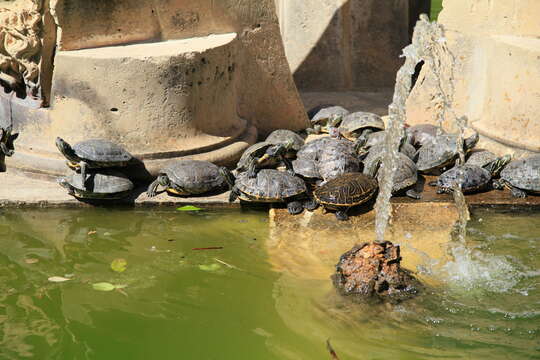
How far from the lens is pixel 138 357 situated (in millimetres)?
3986

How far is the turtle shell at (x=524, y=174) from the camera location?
6.16m

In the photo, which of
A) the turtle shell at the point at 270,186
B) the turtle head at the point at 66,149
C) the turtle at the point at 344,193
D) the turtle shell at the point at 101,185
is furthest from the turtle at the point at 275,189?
the turtle head at the point at 66,149

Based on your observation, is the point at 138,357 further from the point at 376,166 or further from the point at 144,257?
the point at 376,166

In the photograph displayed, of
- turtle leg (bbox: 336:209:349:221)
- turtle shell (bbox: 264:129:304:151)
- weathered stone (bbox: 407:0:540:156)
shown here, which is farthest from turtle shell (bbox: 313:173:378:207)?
weathered stone (bbox: 407:0:540:156)

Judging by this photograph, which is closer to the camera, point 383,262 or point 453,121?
point 383,262

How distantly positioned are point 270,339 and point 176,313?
0.65 m

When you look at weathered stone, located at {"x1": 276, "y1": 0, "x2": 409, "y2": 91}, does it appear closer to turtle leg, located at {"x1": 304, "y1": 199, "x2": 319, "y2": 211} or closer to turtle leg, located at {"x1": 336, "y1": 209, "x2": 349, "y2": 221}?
turtle leg, located at {"x1": 304, "y1": 199, "x2": 319, "y2": 211}

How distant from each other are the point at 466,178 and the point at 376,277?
2.04 m

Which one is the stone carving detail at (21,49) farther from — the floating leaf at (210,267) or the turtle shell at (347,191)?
the turtle shell at (347,191)

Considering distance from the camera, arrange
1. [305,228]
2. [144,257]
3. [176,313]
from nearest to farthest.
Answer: [176,313]
[144,257]
[305,228]

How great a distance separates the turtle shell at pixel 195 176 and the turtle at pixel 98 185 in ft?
1.24

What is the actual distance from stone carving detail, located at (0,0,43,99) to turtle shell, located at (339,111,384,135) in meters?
3.18

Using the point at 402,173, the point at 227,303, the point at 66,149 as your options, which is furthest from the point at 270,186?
the point at 66,149

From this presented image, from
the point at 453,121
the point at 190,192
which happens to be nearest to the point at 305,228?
the point at 190,192
